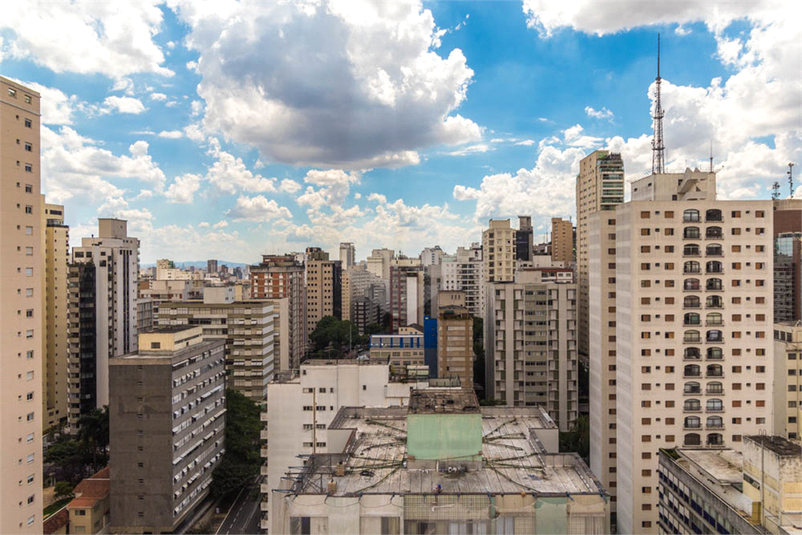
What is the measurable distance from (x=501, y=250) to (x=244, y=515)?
3656 cm

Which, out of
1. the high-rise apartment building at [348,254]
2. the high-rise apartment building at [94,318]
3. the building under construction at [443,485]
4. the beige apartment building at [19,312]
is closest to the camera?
the building under construction at [443,485]

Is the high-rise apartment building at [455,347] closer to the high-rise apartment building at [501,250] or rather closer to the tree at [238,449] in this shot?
the tree at [238,449]

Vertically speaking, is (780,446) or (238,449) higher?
(780,446)

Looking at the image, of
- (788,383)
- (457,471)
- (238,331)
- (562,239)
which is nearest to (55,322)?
(238,331)

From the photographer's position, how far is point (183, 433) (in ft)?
79.3

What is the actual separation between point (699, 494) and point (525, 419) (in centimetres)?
576

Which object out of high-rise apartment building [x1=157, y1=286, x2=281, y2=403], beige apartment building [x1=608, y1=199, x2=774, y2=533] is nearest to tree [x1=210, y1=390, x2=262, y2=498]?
high-rise apartment building [x1=157, y1=286, x2=281, y2=403]

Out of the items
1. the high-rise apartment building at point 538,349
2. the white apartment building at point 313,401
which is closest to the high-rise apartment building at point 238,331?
the white apartment building at point 313,401

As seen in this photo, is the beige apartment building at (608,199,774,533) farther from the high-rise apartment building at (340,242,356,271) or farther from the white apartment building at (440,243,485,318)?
the high-rise apartment building at (340,242,356,271)

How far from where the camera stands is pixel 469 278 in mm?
66750

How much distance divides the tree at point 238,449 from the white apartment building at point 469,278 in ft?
116

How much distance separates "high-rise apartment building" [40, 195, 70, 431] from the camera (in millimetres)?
38656

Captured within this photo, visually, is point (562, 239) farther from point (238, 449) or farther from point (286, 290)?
point (238, 449)

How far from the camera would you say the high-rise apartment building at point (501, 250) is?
54719 mm
